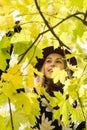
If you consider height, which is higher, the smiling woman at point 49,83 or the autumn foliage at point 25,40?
the autumn foliage at point 25,40

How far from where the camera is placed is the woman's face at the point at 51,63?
2535 mm

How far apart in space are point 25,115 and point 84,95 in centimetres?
34

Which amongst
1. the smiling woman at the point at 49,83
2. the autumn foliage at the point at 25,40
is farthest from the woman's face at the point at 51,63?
the autumn foliage at the point at 25,40

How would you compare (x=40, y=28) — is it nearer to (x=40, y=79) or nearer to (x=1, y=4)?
(x=1, y=4)

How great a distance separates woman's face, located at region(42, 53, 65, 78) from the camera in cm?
254

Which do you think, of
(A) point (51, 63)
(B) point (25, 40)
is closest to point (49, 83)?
(A) point (51, 63)

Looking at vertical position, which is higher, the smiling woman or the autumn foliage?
the autumn foliage

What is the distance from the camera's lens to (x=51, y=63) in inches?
102

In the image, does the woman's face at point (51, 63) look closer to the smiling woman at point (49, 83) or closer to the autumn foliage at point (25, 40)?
the smiling woman at point (49, 83)

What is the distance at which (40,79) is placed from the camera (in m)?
2.48

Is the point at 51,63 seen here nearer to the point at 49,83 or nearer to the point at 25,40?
the point at 49,83

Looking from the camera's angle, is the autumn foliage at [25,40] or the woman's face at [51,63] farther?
the woman's face at [51,63]

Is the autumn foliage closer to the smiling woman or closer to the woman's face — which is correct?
the smiling woman

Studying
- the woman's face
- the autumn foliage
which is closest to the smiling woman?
the woman's face
